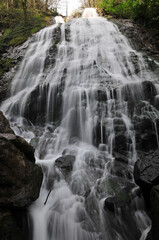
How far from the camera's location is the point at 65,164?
4.57 m

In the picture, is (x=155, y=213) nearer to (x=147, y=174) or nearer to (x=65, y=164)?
(x=147, y=174)

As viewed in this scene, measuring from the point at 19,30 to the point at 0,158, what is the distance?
13851mm

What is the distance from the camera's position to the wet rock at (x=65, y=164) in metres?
4.39

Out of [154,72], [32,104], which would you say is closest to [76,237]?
[32,104]

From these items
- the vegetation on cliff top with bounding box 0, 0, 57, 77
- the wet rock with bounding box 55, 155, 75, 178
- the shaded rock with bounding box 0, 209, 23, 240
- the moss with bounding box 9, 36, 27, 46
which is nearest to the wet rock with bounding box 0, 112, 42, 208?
the shaded rock with bounding box 0, 209, 23, 240

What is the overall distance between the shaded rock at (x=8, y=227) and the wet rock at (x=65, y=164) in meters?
1.76

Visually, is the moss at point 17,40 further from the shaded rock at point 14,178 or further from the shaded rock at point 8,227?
the shaded rock at point 8,227

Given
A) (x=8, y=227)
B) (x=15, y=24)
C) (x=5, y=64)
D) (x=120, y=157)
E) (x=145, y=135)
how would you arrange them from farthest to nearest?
(x=15, y=24) < (x=5, y=64) < (x=145, y=135) < (x=120, y=157) < (x=8, y=227)

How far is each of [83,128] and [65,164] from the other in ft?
5.94

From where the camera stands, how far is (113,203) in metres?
3.49

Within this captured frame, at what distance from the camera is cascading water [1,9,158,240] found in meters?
3.29

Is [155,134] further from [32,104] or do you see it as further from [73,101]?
[32,104]

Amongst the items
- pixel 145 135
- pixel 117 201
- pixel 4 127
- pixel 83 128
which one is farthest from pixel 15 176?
pixel 145 135

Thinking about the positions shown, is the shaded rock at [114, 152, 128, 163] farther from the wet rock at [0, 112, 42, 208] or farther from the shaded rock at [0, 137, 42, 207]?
the shaded rock at [0, 137, 42, 207]
